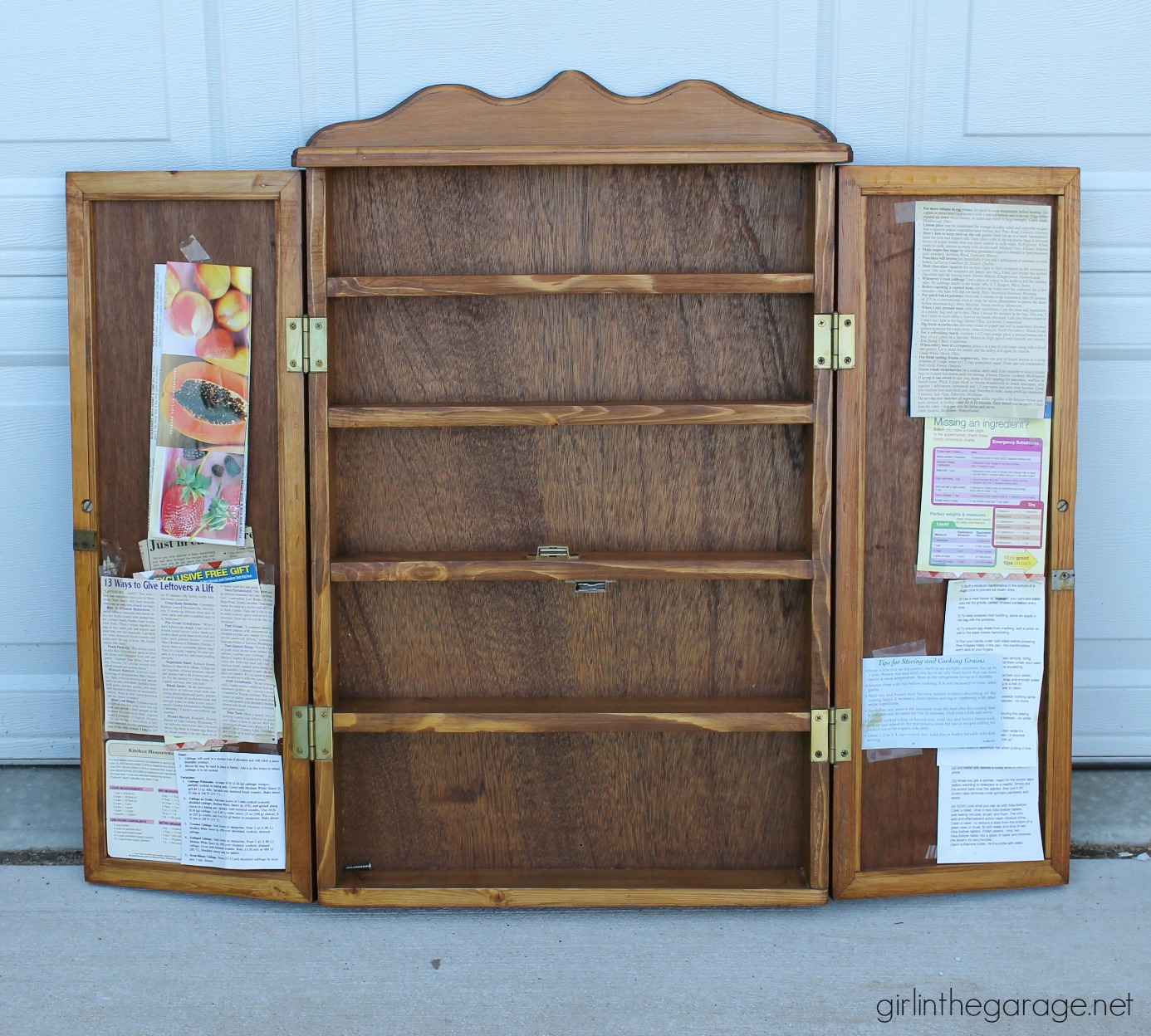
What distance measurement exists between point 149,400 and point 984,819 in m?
1.86

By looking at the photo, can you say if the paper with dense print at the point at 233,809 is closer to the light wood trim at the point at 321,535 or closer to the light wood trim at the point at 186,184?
the light wood trim at the point at 321,535

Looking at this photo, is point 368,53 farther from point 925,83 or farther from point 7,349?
point 925,83

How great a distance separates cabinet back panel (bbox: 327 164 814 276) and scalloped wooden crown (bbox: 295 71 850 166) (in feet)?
0.18

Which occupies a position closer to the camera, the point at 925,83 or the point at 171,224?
the point at 171,224

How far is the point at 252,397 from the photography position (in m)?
2.15

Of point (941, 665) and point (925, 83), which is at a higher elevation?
point (925, 83)

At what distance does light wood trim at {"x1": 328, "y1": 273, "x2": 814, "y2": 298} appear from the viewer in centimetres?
209

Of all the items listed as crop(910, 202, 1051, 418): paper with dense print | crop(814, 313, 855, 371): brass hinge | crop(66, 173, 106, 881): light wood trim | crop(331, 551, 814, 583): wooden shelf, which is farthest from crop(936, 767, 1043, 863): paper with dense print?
crop(66, 173, 106, 881): light wood trim

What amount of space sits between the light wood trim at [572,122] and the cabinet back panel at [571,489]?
1.83 feet

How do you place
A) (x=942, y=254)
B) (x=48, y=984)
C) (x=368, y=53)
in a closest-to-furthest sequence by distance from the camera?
(x=48, y=984)
(x=942, y=254)
(x=368, y=53)

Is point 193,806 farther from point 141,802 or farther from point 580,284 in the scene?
point 580,284

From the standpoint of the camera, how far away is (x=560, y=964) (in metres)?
2.03

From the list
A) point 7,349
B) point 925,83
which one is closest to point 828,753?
point 925,83

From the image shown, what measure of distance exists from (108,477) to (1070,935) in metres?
2.06
